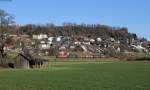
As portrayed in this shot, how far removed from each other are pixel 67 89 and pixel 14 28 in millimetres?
64582

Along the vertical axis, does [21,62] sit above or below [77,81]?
above

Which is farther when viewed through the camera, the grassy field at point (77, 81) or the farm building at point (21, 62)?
the farm building at point (21, 62)

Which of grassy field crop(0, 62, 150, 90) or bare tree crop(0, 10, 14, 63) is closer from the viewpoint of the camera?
grassy field crop(0, 62, 150, 90)

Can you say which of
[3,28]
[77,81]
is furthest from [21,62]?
[77,81]

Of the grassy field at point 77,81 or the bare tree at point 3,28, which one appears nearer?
the grassy field at point 77,81

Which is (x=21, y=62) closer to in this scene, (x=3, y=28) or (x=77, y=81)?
(x=3, y=28)

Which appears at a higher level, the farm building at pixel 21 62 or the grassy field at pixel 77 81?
the farm building at pixel 21 62

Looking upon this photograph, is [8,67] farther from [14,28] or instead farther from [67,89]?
[67,89]

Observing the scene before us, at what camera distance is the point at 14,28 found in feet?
301

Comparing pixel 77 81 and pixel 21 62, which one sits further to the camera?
pixel 21 62

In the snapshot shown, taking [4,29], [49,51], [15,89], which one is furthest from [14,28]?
[49,51]

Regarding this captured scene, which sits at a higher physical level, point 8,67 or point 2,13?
point 2,13

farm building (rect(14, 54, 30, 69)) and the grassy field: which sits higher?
farm building (rect(14, 54, 30, 69))

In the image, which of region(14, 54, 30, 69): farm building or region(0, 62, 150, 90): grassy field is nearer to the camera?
region(0, 62, 150, 90): grassy field
